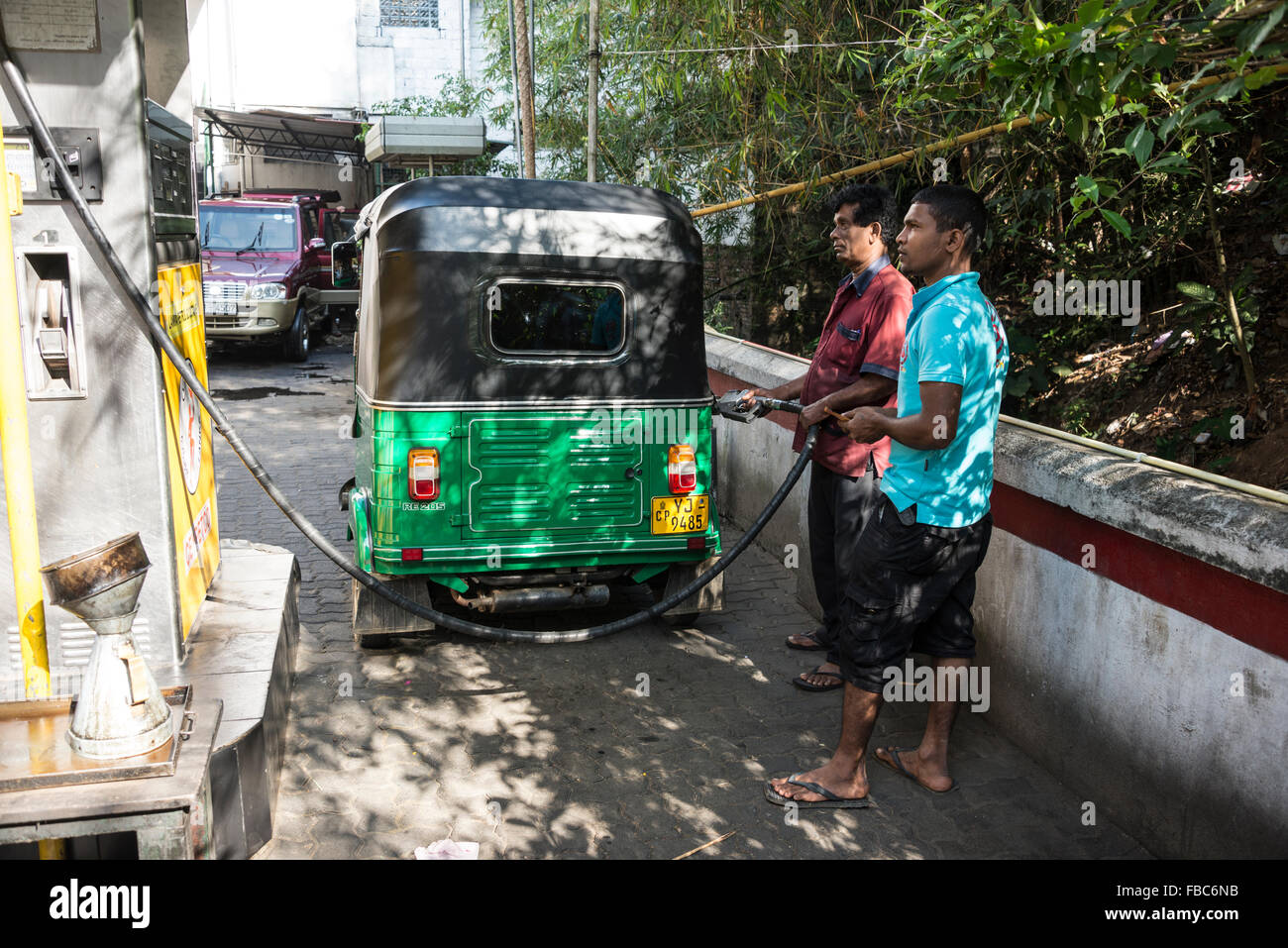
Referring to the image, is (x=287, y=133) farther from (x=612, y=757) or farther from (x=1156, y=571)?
(x=1156, y=571)

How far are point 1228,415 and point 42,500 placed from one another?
5.07 metres

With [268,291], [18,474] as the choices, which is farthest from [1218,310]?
[268,291]

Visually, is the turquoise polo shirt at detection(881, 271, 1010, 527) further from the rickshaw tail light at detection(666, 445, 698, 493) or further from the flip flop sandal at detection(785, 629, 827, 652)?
the flip flop sandal at detection(785, 629, 827, 652)

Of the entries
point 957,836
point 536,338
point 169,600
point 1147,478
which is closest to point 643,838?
point 957,836

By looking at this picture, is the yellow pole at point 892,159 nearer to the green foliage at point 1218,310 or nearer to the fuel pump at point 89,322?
the green foliage at point 1218,310

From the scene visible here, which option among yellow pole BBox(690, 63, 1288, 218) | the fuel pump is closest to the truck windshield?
yellow pole BBox(690, 63, 1288, 218)

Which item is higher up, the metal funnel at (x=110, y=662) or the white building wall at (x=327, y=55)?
the white building wall at (x=327, y=55)

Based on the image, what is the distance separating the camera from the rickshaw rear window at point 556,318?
198 inches

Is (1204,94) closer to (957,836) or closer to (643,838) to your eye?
(957,836)

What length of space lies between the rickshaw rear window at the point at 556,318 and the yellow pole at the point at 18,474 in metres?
2.38

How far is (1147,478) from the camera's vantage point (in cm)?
360

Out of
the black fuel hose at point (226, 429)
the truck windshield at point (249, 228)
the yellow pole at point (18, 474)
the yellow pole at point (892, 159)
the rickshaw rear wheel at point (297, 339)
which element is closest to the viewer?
the yellow pole at point (18, 474)

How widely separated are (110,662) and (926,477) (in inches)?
100

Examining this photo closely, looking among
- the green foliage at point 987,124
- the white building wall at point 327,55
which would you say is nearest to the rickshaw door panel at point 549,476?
the green foliage at point 987,124
